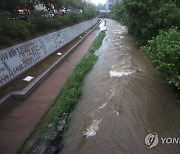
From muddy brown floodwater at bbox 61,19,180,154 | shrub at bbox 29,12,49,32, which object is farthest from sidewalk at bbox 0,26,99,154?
shrub at bbox 29,12,49,32

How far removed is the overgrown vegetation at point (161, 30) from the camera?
865 cm

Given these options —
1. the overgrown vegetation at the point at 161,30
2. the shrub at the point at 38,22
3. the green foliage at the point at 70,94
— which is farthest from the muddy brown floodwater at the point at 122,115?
the shrub at the point at 38,22

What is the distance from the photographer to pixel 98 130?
7312 millimetres

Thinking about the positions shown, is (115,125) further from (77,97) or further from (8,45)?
(8,45)

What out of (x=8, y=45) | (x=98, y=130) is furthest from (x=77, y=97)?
(x=8, y=45)

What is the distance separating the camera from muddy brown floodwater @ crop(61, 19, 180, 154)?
21.6ft

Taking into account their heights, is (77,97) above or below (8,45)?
below

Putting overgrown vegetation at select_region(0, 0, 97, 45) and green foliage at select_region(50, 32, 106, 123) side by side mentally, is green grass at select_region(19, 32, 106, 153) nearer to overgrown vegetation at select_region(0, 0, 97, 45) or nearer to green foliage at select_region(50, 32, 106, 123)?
green foliage at select_region(50, 32, 106, 123)

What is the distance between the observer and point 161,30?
15070 millimetres

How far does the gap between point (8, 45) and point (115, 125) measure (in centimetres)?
691

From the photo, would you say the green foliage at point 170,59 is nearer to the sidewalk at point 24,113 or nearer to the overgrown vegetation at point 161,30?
the overgrown vegetation at point 161,30

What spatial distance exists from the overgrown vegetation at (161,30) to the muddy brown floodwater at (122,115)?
134cm

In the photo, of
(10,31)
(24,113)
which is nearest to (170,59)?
(24,113)

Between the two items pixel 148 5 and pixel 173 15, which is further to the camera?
pixel 148 5
